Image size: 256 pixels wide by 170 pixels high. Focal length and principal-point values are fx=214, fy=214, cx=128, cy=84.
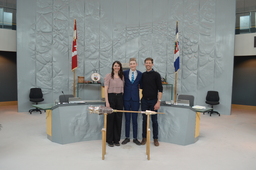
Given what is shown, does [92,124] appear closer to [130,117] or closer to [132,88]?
[130,117]

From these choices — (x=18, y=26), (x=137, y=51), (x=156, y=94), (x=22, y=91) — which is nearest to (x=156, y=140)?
(x=156, y=94)

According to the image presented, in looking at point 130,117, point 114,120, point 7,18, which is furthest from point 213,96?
point 7,18

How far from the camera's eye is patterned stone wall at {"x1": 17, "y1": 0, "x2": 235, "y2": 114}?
24.8 ft

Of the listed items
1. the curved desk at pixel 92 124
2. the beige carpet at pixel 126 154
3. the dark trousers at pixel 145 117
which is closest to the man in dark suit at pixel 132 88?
the dark trousers at pixel 145 117

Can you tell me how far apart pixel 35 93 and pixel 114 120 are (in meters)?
4.54

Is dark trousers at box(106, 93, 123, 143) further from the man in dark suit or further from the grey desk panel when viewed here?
the grey desk panel

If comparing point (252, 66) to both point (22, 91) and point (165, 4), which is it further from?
point (22, 91)

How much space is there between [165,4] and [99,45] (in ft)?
9.65

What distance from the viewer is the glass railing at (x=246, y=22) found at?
25.2 ft

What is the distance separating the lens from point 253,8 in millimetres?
7727

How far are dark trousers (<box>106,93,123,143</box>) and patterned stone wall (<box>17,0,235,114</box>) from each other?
4590 mm

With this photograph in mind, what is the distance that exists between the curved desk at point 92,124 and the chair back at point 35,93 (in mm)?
3459

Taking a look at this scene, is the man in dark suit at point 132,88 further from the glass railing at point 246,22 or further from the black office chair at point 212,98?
the glass railing at point 246,22

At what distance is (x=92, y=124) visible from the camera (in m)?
4.17
